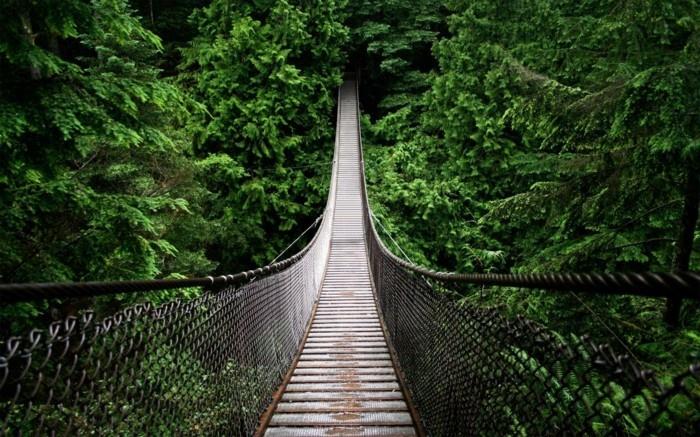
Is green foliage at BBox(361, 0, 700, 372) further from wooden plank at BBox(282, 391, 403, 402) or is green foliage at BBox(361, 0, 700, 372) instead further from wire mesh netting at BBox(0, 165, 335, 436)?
wire mesh netting at BBox(0, 165, 335, 436)

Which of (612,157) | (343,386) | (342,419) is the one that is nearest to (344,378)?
(343,386)

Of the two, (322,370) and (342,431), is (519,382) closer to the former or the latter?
(342,431)

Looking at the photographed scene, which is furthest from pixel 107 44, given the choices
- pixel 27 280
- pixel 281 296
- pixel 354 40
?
pixel 354 40

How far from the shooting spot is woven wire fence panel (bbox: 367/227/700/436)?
0.78m

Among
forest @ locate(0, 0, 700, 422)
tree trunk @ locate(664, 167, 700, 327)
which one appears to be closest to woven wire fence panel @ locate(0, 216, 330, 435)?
forest @ locate(0, 0, 700, 422)

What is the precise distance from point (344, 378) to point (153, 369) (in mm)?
2268

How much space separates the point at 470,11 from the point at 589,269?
31.1ft

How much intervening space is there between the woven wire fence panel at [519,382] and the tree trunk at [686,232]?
1.50 m

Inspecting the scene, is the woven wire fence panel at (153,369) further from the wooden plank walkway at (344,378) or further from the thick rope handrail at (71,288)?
the wooden plank walkway at (344,378)

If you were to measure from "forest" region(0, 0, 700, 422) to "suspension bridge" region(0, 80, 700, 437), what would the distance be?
26 cm

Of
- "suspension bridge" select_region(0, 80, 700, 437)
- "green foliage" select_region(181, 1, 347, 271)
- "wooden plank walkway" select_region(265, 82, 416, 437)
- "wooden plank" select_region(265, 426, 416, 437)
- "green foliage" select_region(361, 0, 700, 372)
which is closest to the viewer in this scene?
"suspension bridge" select_region(0, 80, 700, 437)

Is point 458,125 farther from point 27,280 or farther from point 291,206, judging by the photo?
point 27,280

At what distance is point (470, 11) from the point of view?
436 inches

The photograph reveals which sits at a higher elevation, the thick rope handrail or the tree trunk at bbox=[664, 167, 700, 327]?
the thick rope handrail
